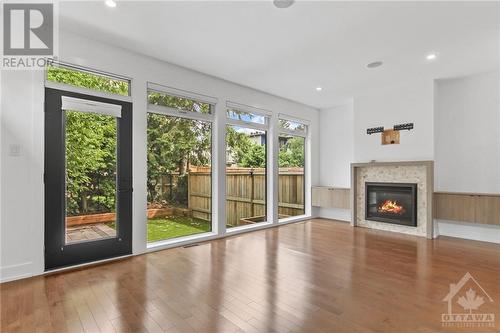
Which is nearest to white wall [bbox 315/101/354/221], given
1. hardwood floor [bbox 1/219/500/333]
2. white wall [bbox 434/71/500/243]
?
white wall [bbox 434/71/500/243]

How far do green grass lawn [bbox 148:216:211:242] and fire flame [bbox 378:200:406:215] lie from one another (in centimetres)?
377

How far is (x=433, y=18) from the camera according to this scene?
120 inches

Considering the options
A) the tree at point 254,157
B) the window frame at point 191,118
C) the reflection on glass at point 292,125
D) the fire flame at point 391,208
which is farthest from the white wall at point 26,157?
the fire flame at point 391,208

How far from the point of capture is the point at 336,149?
701 cm

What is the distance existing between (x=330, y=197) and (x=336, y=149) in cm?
132

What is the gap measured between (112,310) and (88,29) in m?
3.33

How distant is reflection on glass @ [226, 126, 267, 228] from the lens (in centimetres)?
542

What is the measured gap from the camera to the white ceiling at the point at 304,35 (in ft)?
9.55

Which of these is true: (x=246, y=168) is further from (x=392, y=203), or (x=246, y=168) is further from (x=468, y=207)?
(x=468, y=207)

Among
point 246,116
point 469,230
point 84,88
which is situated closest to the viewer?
point 84,88

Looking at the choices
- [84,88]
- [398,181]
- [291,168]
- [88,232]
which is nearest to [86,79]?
[84,88]

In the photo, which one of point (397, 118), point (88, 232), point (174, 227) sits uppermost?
point (397, 118)

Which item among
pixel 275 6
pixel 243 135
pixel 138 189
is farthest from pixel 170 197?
pixel 275 6

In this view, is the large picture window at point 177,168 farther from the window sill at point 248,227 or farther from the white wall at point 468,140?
the white wall at point 468,140
